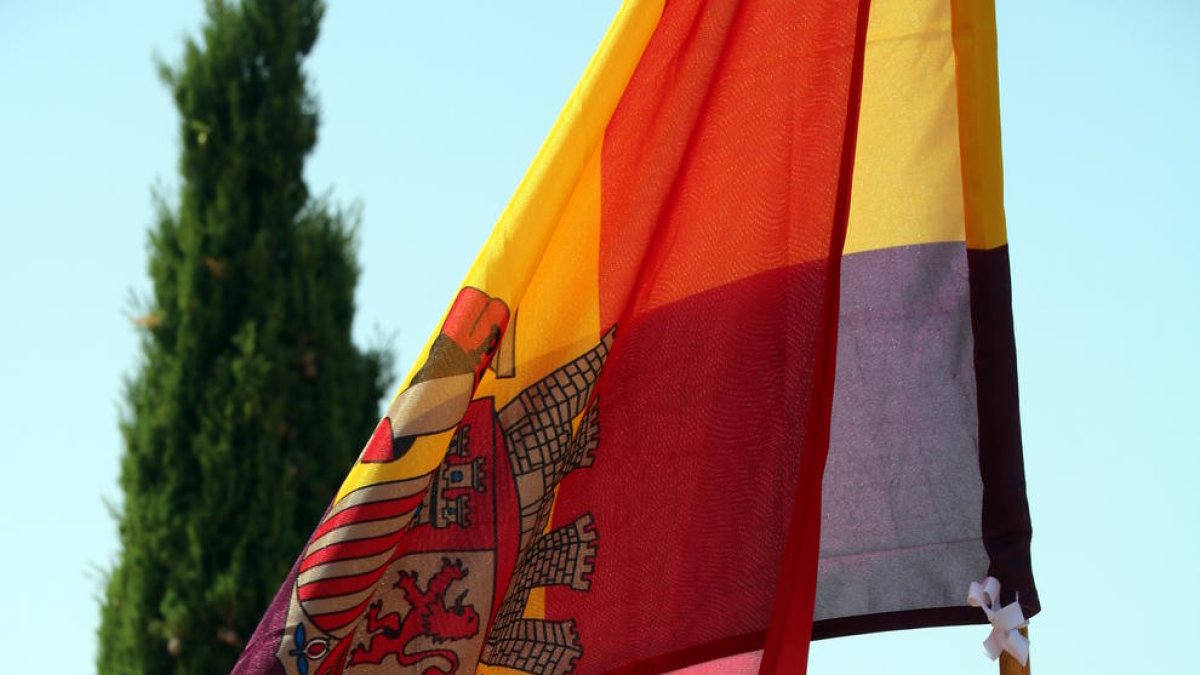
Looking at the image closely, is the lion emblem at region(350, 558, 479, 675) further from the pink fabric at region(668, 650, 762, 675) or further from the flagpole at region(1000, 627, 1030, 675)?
the flagpole at region(1000, 627, 1030, 675)

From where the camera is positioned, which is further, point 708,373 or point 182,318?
point 182,318

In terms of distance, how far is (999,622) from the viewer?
1.98 meters

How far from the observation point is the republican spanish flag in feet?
6.70

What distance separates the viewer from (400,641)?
204cm

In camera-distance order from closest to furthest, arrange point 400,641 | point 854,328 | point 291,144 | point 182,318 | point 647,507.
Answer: point 400,641
point 647,507
point 854,328
point 182,318
point 291,144

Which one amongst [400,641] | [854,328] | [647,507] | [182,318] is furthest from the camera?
[182,318]

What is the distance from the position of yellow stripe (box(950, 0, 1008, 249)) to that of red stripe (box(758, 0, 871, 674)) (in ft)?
0.76

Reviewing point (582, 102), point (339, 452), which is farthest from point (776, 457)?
point (339, 452)

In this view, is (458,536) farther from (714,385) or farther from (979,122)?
(979,122)

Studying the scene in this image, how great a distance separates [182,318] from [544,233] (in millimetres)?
3890

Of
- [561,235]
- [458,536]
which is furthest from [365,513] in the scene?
[561,235]

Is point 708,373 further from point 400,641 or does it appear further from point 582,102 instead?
point 400,641

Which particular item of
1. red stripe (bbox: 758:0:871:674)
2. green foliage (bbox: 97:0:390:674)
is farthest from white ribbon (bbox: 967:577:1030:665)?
green foliage (bbox: 97:0:390:674)

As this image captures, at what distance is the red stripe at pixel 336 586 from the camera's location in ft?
6.19
